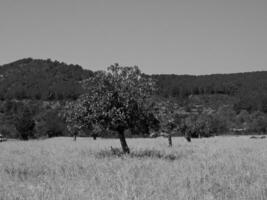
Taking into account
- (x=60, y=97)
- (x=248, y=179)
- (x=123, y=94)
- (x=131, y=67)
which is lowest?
(x=248, y=179)

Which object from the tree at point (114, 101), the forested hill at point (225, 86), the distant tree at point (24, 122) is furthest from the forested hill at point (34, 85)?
the tree at point (114, 101)

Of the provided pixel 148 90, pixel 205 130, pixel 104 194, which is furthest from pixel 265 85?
pixel 104 194

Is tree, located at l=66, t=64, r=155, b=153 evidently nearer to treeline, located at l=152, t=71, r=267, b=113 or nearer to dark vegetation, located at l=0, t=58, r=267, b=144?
dark vegetation, located at l=0, t=58, r=267, b=144

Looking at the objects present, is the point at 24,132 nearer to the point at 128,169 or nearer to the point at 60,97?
the point at 128,169

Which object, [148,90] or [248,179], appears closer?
[248,179]

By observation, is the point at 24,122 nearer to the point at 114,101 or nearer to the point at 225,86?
the point at 114,101

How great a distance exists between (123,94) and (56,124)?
242 ft

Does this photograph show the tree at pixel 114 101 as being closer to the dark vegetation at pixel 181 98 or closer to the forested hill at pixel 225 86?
the dark vegetation at pixel 181 98

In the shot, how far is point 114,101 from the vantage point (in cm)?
2050

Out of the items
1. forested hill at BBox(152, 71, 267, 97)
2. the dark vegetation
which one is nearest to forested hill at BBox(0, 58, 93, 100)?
the dark vegetation

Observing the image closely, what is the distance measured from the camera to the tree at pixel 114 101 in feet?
66.7

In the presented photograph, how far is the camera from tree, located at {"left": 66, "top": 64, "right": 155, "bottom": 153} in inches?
800

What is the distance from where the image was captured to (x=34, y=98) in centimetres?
16750

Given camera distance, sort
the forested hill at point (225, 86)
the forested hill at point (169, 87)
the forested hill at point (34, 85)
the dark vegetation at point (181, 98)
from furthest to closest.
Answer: the forested hill at point (225, 86)
the forested hill at point (34, 85)
the forested hill at point (169, 87)
the dark vegetation at point (181, 98)
